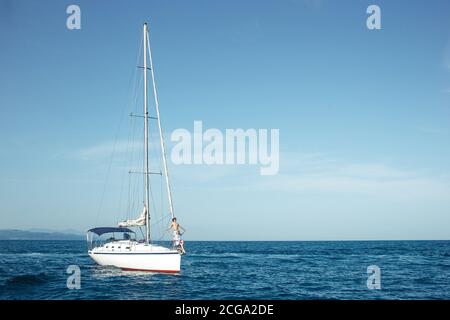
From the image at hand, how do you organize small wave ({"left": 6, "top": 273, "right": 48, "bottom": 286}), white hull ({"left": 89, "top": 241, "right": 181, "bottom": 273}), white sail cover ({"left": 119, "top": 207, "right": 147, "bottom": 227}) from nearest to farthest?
small wave ({"left": 6, "top": 273, "right": 48, "bottom": 286})
white hull ({"left": 89, "top": 241, "right": 181, "bottom": 273})
white sail cover ({"left": 119, "top": 207, "right": 147, "bottom": 227})

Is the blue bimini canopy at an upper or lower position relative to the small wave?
upper

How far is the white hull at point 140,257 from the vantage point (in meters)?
34.3

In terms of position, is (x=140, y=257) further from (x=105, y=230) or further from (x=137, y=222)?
(x=105, y=230)

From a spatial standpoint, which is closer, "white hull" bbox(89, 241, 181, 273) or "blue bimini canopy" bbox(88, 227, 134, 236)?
"white hull" bbox(89, 241, 181, 273)

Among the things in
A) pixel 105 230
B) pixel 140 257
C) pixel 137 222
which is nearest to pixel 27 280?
pixel 105 230

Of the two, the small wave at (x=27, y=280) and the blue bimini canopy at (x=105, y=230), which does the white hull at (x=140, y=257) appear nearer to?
the blue bimini canopy at (x=105, y=230)

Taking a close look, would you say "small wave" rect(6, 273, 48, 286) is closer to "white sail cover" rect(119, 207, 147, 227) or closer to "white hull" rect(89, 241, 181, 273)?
"white hull" rect(89, 241, 181, 273)

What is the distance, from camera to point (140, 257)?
1384 inches

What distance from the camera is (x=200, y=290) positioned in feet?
94.4

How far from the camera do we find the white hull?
3428cm

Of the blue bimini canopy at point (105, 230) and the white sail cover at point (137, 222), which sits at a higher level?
the white sail cover at point (137, 222)
